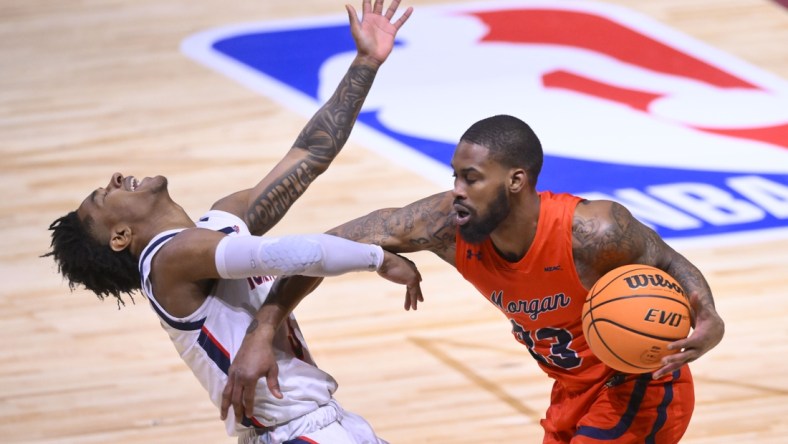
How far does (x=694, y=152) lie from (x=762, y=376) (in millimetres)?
2688

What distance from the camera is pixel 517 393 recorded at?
5.74 meters

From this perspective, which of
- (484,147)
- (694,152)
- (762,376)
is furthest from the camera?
(694,152)

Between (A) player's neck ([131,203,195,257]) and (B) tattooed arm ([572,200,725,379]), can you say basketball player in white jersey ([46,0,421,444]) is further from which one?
(B) tattooed arm ([572,200,725,379])

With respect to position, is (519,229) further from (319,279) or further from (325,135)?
(325,135)

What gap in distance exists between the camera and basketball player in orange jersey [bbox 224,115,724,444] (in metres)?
3.86

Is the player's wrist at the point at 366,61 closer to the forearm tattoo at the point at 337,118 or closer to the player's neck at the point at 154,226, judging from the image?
the forearm tattoo at the point at 337,118

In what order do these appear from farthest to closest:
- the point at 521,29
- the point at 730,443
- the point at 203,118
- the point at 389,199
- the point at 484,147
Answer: the point at 521,29, the point at 203,118, the point at 389,199, the point at 730,443, the point at 484,147

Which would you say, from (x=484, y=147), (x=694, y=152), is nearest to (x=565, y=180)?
(x=694, y=152)

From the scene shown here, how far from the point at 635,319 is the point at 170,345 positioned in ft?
10.3

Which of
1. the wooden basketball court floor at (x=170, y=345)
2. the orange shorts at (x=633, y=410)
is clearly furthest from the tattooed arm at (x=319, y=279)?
the wooden basketball court floor at (x=170, y=345)

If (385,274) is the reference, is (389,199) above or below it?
below

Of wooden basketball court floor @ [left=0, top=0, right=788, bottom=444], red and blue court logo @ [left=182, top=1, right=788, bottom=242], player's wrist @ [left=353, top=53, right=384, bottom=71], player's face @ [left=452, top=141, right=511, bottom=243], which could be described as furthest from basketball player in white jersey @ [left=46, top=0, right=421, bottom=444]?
red and blue court logo @ [left=182, top=1, right=788, bottom=242]

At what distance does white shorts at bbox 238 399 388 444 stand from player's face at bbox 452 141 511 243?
70 cm

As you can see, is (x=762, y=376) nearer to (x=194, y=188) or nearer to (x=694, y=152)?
(x=694, y=152)
